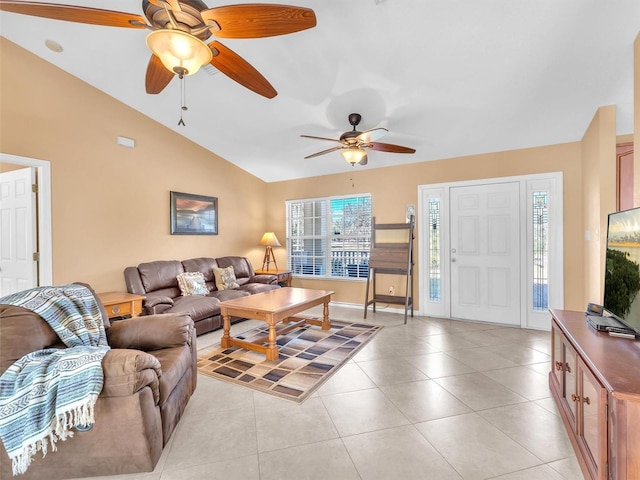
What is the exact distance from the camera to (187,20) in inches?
61.4

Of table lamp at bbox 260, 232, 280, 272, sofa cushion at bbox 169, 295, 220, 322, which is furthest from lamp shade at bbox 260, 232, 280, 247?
sofa cushion at bbox 169, 295, 220, 322

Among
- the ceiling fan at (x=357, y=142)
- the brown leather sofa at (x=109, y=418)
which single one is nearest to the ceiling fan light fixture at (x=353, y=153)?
the ceiling fan at (x=357, y=142)

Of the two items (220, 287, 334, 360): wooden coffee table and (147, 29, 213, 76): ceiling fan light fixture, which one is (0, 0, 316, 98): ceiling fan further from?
(220, 287, 334, 360): wooden coffee table

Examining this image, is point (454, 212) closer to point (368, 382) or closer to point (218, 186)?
point (368, 382)

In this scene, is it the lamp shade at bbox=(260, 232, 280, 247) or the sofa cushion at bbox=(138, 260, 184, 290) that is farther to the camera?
the lamp shade at bbox=(260, 232, 280, 247)

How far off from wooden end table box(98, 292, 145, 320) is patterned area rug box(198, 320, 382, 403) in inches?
36.6

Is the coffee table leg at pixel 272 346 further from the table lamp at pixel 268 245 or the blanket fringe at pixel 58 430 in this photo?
the table lamp at pixel 268 245

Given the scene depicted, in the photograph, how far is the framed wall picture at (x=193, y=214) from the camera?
4.52 meters

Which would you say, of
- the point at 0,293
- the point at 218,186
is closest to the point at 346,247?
the point at 218,186

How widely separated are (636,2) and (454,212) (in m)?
2.77

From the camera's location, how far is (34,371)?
1406 millimetres

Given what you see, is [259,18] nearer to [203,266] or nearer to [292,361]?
[292,361]

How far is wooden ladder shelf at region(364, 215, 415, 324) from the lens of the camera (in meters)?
4.58

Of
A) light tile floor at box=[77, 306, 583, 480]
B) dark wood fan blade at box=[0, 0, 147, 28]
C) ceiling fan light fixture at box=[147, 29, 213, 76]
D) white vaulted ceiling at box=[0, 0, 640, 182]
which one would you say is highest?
white vaulted ceiling at box=[0, 0, 640, 182]
